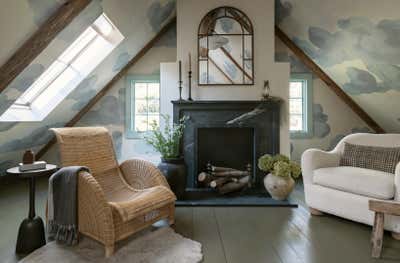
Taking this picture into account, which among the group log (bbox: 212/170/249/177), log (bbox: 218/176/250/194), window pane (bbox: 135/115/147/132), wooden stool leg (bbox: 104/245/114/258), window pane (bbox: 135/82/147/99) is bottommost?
wooden stool leg (bbox: 104/245/114/258)

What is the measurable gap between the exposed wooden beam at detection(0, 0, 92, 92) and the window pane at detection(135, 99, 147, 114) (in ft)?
7.60

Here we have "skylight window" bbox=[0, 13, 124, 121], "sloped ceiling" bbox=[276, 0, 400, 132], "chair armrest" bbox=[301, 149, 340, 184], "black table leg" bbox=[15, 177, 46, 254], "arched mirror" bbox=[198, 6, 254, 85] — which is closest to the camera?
"black table leg" bbox=[15, 177, 46, 254]

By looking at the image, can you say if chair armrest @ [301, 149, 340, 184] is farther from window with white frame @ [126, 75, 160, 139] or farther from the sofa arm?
window with white frame @ [126, 75, 160, 139]

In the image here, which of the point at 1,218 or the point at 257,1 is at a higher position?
the point at 257,1

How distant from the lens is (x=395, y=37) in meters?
3.03

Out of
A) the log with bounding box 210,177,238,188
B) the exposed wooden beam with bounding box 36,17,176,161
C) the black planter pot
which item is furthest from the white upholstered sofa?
the exposed wooden beam with bounding box 36,17,176,161

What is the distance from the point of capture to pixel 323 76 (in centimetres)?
450

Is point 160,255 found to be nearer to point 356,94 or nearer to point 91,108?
point 91,108

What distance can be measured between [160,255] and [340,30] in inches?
141

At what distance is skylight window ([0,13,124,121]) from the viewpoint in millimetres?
3480

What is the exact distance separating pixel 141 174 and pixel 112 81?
2.54m

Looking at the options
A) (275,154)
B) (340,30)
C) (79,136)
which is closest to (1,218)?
(79,136)

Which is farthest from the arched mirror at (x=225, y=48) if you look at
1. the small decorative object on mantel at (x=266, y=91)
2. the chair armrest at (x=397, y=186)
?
the chair armrest at (x=397, y=186)

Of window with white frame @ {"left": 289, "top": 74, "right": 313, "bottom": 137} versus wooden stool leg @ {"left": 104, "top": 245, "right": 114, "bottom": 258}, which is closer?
wooden stool leg @ {"left": 104, "top": 245, "right": 114, "bottom": 258}
